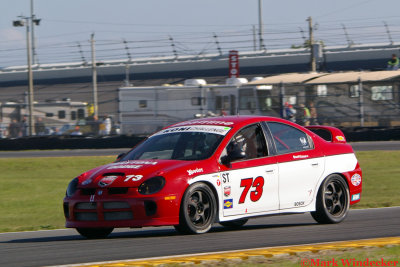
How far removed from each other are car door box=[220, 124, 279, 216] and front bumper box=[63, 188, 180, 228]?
0.74m

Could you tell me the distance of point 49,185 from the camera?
1744 cm

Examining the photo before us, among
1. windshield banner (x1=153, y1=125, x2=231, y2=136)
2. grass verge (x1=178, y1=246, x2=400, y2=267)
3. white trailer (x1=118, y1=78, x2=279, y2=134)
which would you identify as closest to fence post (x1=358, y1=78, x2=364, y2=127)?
white trailer (x1=118, y1=78, x2=279, y2=134)

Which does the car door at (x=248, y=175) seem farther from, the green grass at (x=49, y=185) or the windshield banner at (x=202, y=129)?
the green grass at (x=49, y=185)

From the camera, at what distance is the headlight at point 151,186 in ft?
25.0

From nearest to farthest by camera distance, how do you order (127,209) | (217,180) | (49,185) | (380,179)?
1. (127,209)
2. (217,180)
3. (380,179)
4. (49,185)

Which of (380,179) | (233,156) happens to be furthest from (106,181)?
(380,179)

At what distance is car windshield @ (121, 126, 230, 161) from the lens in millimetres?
8328

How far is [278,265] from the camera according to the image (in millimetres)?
5738

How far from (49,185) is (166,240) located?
10.3m

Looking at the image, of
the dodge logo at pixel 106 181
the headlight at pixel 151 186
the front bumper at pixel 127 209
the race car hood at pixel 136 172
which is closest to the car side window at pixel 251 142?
the race car hood at pixel 136 172

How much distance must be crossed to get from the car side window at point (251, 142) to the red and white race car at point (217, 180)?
0.5 inches

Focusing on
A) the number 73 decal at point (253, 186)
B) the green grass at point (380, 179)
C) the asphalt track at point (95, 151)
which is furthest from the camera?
the asphalt track at point (95, 151)

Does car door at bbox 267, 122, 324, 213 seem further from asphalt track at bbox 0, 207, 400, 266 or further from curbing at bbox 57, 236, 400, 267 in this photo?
curbing at bbox 57, 236, 400, 267

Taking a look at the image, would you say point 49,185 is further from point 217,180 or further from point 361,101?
point 361,101
